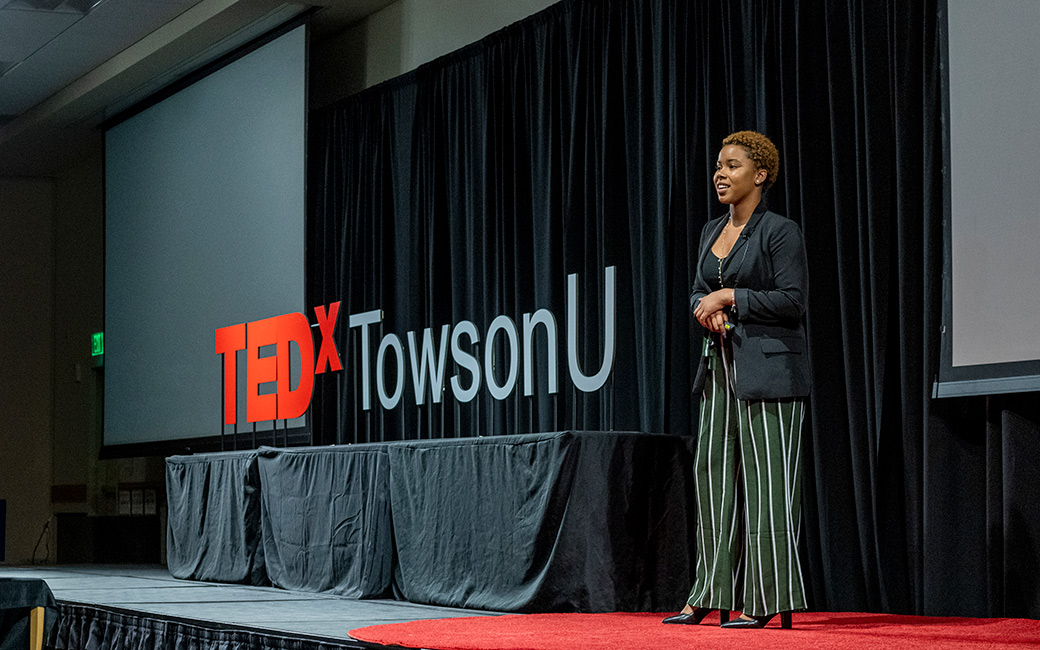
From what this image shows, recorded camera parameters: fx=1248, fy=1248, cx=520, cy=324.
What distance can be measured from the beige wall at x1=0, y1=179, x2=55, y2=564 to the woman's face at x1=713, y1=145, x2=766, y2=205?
Answer: 27.1ft

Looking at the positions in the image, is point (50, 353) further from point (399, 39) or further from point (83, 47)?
point (399, 39)

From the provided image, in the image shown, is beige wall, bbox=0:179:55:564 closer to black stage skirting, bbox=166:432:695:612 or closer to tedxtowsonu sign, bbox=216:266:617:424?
tedxtowsonu sign, bbox=216:266:617:424

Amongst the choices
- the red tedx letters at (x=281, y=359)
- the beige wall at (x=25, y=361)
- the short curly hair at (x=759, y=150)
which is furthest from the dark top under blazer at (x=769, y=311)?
the beige wall at (x=25, y=361)

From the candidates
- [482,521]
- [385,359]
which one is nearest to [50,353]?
[385,359]

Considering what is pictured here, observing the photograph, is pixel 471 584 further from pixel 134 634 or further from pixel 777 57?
pixel 777 57

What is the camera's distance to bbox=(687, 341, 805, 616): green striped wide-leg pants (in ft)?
9.31

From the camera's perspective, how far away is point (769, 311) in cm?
282

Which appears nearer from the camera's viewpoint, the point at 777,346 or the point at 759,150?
the point at 777,346

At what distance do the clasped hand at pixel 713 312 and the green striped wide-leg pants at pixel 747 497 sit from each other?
8 cm

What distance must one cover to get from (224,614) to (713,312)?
1.75m

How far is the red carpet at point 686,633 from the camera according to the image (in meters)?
2.53

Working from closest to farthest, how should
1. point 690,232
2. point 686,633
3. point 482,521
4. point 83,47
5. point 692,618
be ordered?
1. point 686,633
2. point 692,618
3. point 482,521
4. point 690,232
5. point 83,47

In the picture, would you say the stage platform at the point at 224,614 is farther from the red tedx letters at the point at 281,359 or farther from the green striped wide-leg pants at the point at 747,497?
the red tedx letters at the point at 281,359

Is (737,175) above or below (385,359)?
above
